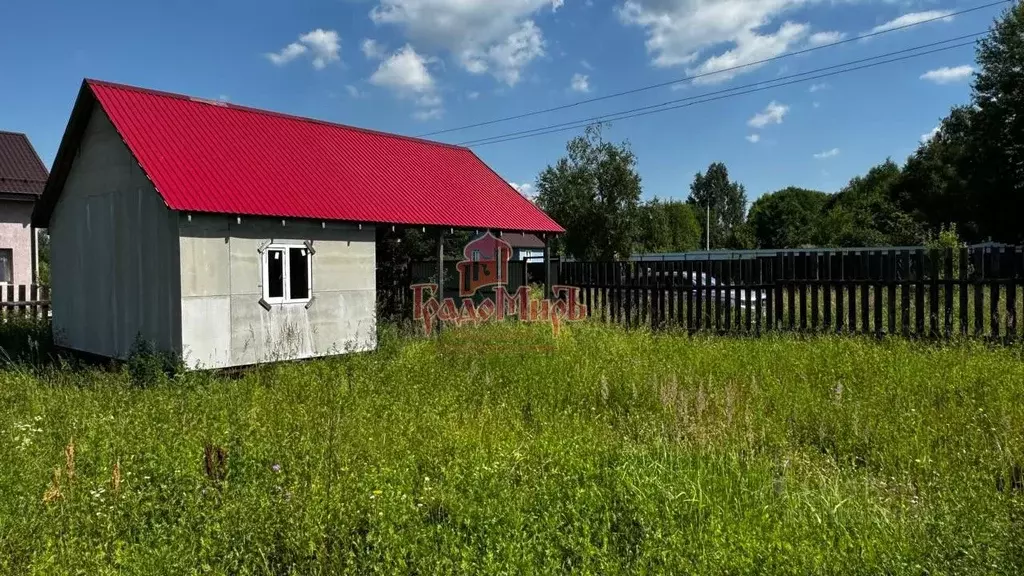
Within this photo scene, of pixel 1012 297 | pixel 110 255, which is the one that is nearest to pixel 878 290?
pixel 1012 297

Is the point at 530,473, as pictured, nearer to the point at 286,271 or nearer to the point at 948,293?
the point at 286,271

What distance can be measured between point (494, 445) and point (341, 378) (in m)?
3.48

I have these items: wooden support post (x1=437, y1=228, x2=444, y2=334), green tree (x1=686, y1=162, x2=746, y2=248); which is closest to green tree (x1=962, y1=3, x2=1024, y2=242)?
wooden support post (x1=437, y1=228, x2=444, y2=334)

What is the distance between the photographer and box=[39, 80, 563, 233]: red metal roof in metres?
9.04

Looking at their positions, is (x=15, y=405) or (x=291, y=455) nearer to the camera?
(x=291, y=455)

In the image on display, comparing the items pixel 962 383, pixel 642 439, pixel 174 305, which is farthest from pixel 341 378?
pixel 962 383

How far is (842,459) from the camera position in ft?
15.4

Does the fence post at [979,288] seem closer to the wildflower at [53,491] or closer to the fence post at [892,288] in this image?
the fence post at [892,288]

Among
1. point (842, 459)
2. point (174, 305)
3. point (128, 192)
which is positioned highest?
point (128, 192)

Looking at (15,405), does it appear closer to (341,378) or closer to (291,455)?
(341,378)

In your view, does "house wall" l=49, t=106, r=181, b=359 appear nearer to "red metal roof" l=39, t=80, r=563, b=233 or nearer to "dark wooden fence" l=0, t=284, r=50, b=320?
"red metal roof" l=39, t=80, r=563, b=233

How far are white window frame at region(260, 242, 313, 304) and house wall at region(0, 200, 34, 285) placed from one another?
12.0 meters

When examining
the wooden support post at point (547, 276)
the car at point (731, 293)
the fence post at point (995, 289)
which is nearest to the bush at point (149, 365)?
the wooden support post at point (547, 276)

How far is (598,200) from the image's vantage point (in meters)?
26.1
